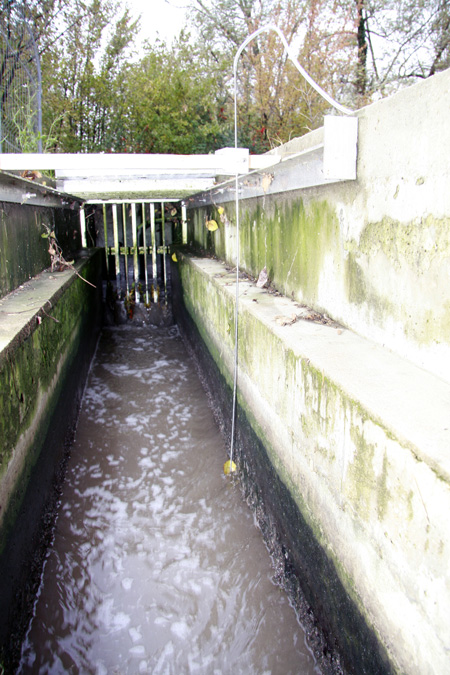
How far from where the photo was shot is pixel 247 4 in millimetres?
13273

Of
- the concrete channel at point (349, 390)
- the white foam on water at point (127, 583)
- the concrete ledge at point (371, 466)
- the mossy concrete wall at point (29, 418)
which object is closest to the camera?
the concrete ledge at point (371, 466)

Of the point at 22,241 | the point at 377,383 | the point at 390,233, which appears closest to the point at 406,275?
the point at 390,233

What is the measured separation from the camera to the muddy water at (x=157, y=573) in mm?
2660

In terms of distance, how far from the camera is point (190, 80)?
37.6ft

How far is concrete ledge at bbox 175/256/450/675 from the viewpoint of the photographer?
1.54 m

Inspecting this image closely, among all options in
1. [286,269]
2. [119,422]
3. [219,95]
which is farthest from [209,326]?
[219,95]

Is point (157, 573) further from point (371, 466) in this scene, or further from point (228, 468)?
point (371, 466)

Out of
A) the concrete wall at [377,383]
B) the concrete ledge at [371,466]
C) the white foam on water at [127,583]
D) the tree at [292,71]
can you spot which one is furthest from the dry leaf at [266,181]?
the tree at [292,71]

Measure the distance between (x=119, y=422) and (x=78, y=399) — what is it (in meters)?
0.61

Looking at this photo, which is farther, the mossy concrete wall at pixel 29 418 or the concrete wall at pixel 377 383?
the mossy concrete wall at pixel 29 418

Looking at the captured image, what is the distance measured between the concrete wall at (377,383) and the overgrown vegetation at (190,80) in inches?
349

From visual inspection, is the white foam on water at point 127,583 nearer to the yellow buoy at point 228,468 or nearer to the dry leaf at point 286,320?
the yellow buoy at point 228,468

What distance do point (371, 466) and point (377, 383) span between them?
38cm

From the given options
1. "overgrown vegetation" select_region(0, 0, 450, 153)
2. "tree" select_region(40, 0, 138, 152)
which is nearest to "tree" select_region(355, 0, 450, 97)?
"overgrown vegetation" select_region(0, 0, 450, 153)
